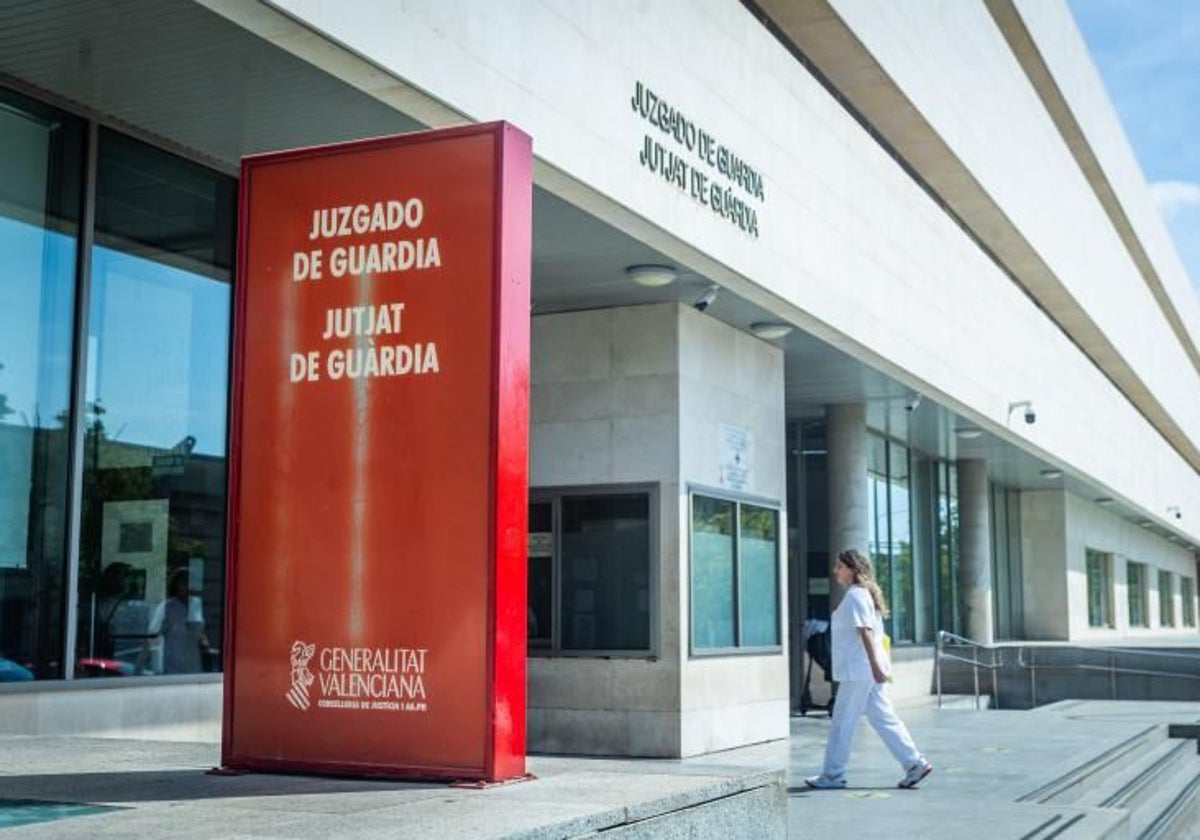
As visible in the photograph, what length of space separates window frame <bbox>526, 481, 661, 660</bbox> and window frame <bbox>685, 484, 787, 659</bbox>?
0.39m

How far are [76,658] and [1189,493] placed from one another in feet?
179

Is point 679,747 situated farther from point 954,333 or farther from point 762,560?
point 954,333

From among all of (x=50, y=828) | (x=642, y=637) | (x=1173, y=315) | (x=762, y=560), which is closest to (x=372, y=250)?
(x=50, y=828)

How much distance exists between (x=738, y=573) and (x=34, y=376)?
8.60 m

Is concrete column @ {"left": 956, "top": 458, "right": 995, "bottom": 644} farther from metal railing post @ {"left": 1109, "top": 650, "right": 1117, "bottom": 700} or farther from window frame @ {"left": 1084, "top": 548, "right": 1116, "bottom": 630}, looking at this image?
window frame @ {"left": 1084, "top": 548, "right": 1116, "bottom": 630}

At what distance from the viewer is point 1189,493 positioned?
57.4m

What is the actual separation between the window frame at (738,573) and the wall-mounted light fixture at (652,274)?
241cm

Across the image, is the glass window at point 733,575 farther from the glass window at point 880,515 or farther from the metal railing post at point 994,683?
the metal railing post at point 994,683

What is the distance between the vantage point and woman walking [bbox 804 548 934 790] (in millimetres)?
11539

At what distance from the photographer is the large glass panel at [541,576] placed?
1538cm

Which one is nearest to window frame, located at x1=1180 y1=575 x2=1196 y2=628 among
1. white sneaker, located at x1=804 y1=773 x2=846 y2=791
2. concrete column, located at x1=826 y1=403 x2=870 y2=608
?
concrete column, located at x1=826 y1=403 x2=870 y2=608

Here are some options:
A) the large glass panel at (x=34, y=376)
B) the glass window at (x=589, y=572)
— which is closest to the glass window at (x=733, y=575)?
the glass window at (x=589, y=572)

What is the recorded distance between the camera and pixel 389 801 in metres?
5.47

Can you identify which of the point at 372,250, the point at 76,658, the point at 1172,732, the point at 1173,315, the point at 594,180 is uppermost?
the point at 1173,315
